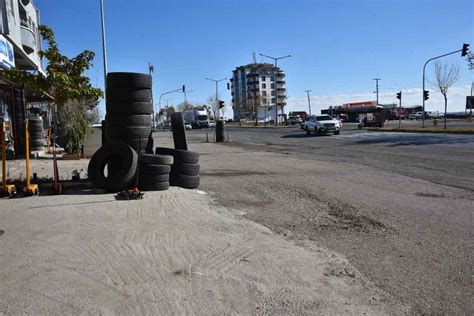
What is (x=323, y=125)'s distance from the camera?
125 feet

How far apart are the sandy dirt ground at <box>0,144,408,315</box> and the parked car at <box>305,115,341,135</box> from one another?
105ft

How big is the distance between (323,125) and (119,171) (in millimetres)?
30797

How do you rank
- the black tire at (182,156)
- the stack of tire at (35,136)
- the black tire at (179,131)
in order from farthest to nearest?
the stack of tire at (35,136) → the black tire at (179,131) → the black tire at (182,156)

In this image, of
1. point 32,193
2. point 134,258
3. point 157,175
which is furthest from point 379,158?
point 134,258

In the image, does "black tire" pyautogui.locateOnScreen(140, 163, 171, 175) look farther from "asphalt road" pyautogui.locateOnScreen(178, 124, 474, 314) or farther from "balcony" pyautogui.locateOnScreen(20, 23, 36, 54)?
"balcony" pyautogui.locateOnScreen(20, 23, 36, 54)

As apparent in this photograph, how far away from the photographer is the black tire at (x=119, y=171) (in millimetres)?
8898

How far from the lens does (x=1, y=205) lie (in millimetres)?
7945

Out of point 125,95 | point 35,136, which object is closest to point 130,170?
point 125,95

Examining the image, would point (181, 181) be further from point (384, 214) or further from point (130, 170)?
point (384, 214)

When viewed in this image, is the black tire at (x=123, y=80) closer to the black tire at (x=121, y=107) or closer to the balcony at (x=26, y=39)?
the black tire at (x=121, y=107)

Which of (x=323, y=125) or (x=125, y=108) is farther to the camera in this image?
(x=323, y=125)

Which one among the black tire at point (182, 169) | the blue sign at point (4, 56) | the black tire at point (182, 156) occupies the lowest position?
the black tire at point (182, 169)

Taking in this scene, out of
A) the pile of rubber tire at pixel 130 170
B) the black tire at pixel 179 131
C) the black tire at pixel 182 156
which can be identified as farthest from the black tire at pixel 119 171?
the black tire at pixel 179 131

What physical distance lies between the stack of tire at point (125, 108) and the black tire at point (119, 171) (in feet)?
1.29
